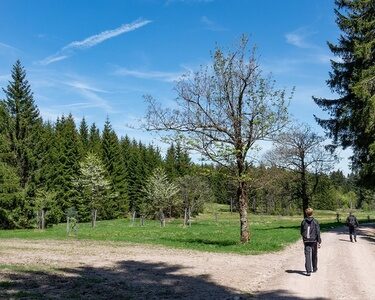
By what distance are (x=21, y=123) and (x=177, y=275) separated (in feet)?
146

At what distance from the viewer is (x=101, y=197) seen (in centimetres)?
6969

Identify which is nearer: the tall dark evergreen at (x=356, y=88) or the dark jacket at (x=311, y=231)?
the dark jacket at (x=311, y=231)

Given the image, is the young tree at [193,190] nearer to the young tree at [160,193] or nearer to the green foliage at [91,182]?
the young tree at [160,193]

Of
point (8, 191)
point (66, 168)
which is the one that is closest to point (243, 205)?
point (8, 191)

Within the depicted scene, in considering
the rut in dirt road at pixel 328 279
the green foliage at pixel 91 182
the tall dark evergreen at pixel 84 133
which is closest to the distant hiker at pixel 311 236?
the rut in dirt road at pixel 328 279

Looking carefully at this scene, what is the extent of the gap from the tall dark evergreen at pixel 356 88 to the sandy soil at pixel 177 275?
9.92 meters

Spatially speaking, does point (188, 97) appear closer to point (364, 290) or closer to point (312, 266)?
point (312, 266)

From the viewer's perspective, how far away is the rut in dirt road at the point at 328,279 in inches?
435

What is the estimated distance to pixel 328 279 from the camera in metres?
13.2

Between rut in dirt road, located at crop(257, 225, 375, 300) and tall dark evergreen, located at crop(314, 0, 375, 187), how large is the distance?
10.0 metres

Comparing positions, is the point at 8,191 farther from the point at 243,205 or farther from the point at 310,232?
the point at 310,232

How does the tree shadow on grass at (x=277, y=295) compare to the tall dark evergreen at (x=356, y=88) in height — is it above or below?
below

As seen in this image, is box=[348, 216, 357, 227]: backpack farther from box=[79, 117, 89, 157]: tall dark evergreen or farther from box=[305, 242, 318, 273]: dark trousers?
box=[79, 117, 89, 157]: tall dark evergreen

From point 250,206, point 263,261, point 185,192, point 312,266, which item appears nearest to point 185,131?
point 263,261
